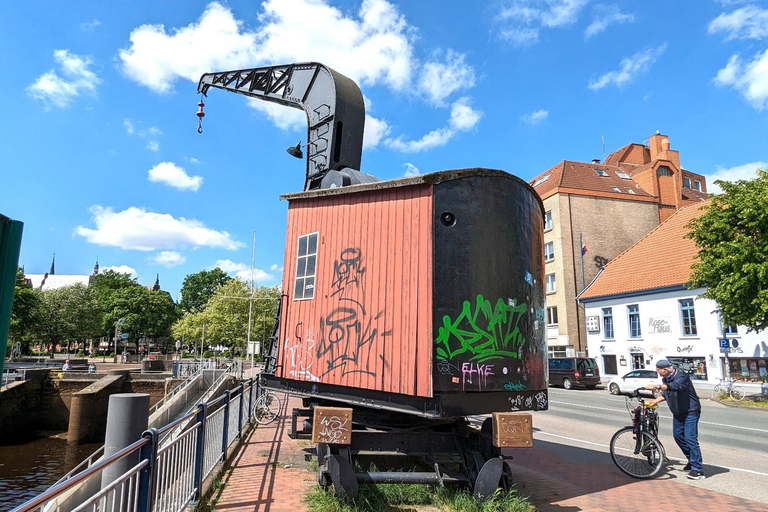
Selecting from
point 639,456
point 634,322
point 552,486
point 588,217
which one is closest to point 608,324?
point 634,322

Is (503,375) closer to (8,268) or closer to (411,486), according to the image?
(411,486)

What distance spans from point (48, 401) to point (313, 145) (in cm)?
2910

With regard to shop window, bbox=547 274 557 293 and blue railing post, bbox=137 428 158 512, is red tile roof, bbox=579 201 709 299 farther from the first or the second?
blue railing post, bbox=137 428 158 512

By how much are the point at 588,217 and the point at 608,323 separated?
10.0 m

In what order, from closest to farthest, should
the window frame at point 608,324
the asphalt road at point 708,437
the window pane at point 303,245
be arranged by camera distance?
the window pane at point 303,245 < the asphalt road at point 708,437 < the window frame at point 608,324

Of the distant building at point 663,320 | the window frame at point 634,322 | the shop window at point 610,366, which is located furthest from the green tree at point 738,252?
Result: the shop window at point 610,366

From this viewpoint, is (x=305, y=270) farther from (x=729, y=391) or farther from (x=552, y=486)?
(x=729, y=391)

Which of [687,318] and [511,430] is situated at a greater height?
[687,318]

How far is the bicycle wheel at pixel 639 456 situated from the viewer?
7.41 metres

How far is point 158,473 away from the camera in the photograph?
4.40 meters

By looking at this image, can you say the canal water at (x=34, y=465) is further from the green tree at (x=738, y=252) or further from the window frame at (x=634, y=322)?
the window frame at (x=634, y=322)

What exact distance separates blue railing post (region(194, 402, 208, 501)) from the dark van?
23.2 meters

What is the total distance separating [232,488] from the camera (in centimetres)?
628

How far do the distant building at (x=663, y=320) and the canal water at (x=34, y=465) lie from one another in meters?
27.1
